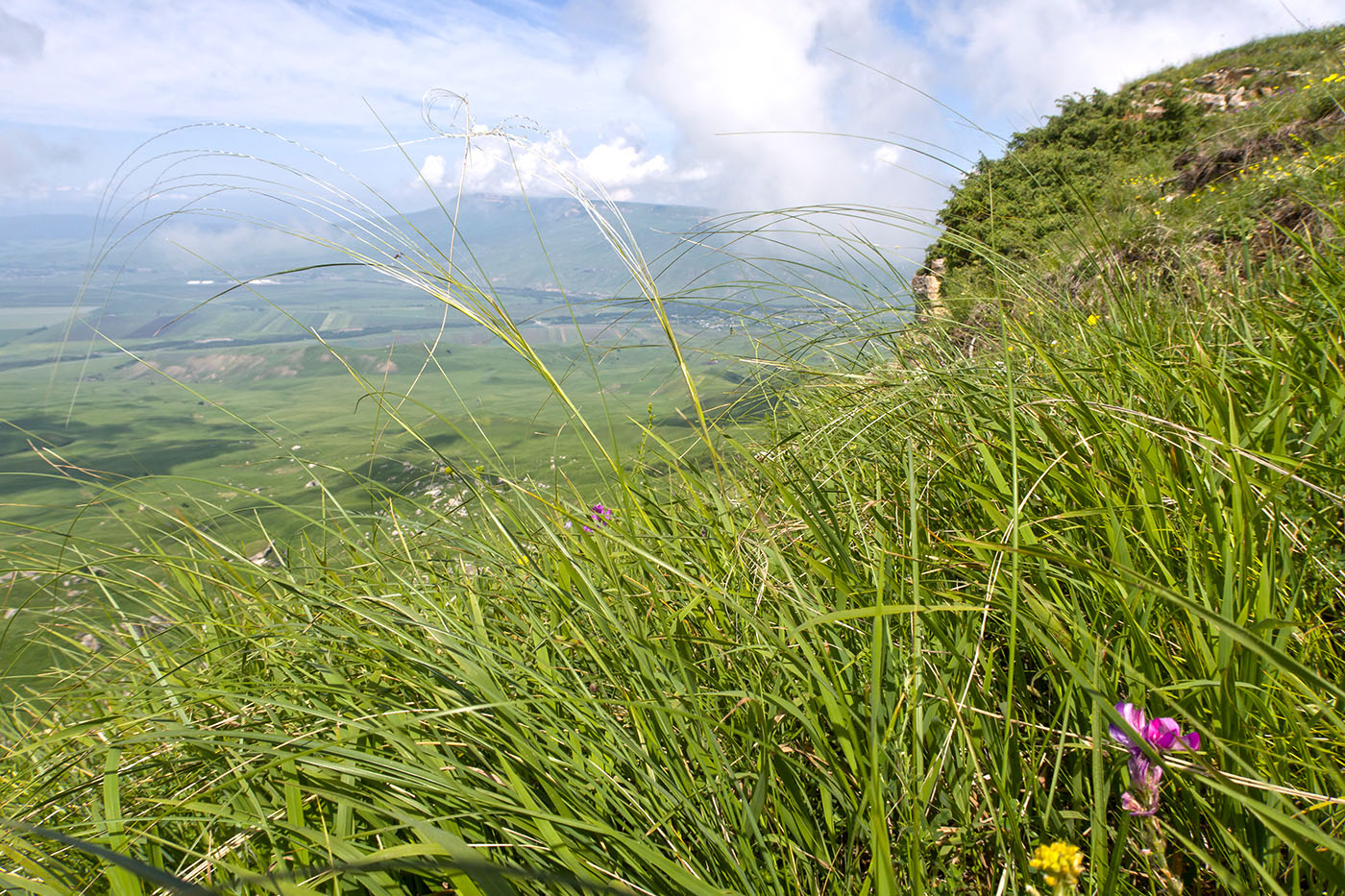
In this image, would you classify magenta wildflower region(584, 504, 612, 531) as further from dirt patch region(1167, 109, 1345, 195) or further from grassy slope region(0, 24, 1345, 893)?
dirt patch region(1167, 109, 1345, 195)

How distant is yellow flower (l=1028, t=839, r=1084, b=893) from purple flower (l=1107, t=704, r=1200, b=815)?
3.9 inches

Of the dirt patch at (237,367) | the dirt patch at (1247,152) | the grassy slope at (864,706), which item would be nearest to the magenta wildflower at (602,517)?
the grassy slope at (864,706)

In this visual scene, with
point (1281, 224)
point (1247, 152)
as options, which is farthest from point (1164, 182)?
point (1281, 224)

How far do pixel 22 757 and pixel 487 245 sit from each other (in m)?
203

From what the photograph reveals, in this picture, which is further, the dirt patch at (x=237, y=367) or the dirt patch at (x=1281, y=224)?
the dirt patch at (x=237, y=367)

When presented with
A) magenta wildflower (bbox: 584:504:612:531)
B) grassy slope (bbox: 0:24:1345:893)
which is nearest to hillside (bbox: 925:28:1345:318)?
grassy slope (bbox: 0:24:1345:893)

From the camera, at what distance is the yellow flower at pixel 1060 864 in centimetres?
61

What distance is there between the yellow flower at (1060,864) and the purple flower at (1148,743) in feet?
0.32

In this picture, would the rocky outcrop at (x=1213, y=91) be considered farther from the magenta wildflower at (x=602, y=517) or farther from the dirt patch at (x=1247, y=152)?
the magenta wildflower at (x=602, y=517)

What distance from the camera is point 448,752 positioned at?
98 centimetres

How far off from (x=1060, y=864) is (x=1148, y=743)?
0.56ft

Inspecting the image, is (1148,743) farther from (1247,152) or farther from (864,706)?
(1247,152)

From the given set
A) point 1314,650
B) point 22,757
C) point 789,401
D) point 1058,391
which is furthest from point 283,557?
point 1314,650

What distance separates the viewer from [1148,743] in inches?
27.1
